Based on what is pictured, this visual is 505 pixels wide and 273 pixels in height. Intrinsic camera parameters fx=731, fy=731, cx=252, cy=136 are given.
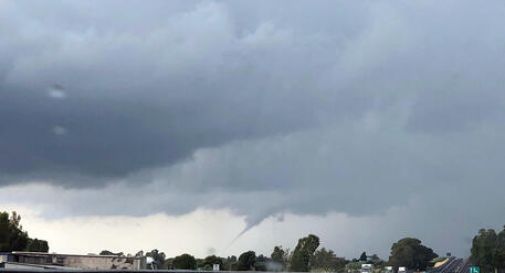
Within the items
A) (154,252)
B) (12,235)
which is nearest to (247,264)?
(154,252)

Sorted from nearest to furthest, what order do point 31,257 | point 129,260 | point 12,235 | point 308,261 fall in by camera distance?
point 31,257, point 129,260, point 12,235, point 308,261

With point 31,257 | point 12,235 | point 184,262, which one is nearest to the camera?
point 31,257

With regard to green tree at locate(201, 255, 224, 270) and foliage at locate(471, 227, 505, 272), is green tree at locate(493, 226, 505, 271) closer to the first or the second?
foliage at locate(471, 227, 505, 272)

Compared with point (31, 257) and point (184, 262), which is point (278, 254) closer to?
point (184, 262)

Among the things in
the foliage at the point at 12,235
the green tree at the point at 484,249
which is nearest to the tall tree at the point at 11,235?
the foliage at the point at 12,235

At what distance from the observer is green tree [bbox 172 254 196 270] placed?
154 m

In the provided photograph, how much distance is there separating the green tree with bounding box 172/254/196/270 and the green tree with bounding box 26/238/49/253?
99.4 feet

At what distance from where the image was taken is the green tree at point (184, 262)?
154 m

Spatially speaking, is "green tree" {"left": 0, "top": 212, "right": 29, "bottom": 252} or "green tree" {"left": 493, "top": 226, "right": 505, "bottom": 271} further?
"green tree" {"left": 493, "top": 226, "right": 505, "bottom": 271}

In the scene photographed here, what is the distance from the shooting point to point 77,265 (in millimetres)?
105875

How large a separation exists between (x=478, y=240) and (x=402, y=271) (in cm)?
3486

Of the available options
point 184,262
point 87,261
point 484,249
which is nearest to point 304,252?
point 184,262

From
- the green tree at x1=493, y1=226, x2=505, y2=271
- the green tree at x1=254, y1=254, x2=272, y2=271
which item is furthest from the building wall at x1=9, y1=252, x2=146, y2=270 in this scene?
the green tree at x1=493, y1=226, x2=505, y2=271

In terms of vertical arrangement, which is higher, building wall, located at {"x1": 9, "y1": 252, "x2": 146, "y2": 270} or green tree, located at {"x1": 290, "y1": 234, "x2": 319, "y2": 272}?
green tree, located at {"x1": 290, "y1": 234, "x2": 319, "y2": 272}
